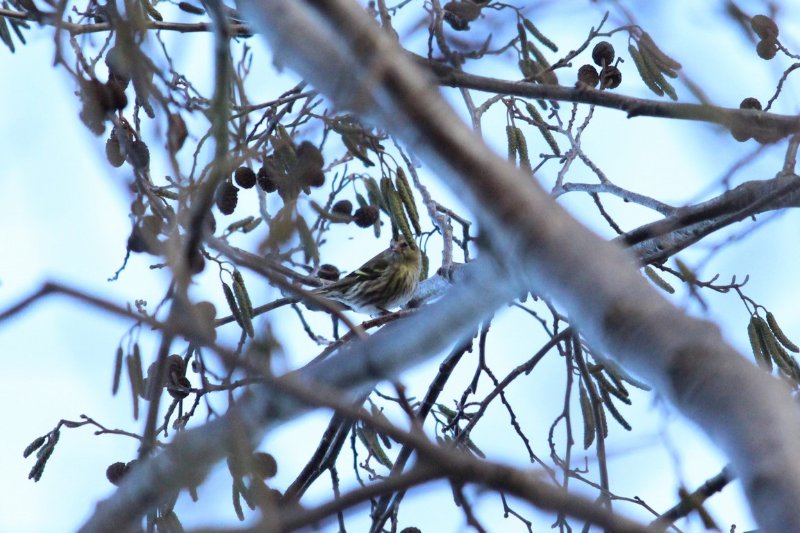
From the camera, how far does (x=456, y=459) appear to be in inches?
31.1

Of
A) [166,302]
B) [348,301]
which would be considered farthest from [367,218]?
[166,302]

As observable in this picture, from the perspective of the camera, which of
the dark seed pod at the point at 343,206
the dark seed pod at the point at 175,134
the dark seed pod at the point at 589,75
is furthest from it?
the dark seed pod at the point at 343,206

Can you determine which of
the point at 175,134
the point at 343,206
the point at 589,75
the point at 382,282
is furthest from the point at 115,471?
the point at 382,282

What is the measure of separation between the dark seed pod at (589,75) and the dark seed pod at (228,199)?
45.7 inches

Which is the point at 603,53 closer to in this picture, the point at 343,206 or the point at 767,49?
the point at 767,49

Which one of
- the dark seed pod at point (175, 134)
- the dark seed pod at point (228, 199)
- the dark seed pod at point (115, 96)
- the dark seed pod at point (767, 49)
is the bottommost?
the dark seed pod at point (175, 134)

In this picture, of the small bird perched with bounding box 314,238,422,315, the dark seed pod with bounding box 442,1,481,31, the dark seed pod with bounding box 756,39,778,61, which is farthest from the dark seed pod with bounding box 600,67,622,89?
the small bird perched with bounding box 314,238,422,315

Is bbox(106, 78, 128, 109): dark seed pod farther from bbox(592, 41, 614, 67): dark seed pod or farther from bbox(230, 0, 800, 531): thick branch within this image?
bbox(592, 41, 614, 67): dark seed pod

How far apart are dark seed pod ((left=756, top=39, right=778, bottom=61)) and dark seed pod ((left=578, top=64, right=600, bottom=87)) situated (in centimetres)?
45

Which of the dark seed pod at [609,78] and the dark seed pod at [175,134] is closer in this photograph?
the dark seed pod at [175,134]

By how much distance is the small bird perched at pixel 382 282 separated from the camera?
17.6ft

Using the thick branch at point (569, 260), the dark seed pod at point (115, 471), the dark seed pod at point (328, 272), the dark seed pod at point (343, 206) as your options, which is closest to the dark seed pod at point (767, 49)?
the thick branch at point (569, 260)

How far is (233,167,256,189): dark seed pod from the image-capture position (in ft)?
10.1

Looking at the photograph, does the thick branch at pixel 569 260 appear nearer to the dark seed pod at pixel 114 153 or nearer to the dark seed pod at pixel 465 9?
the dark seed pod at pixel 465 9
